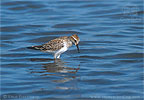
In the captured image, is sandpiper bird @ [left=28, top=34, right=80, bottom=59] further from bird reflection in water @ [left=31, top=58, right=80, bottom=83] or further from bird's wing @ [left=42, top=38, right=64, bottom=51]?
bird reflection in water @ [left=31, top=58, right=80, bottom=83]

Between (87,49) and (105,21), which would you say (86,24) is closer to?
(105,21)

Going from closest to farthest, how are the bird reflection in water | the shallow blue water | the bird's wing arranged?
the shallow blue water < the bird reflection in water < the bird's wing

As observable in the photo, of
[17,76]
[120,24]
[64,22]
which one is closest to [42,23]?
[64,22]

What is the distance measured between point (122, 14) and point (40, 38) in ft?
19.8

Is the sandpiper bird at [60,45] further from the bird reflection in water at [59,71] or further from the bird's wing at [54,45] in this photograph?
the bird reflection in water at [59,71]

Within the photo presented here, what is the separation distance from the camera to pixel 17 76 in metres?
11.4

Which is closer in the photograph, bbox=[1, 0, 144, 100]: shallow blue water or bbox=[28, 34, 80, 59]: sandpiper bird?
bbox=[1, 0, 144, 100]: shallow blue water

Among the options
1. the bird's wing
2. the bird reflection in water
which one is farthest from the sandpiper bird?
the bird reflection in water

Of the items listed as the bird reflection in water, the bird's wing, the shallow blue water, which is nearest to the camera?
the shallow blue water

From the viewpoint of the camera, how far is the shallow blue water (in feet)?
33.8

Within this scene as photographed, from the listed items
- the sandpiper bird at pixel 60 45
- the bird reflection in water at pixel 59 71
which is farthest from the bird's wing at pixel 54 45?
the bird reflection in water at pixel 59 71

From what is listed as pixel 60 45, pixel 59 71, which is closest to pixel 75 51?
pixel 60 45

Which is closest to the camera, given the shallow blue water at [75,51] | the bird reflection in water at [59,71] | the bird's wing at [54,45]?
the shallow blue water at [75,51]

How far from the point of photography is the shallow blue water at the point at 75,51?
10.3 m
